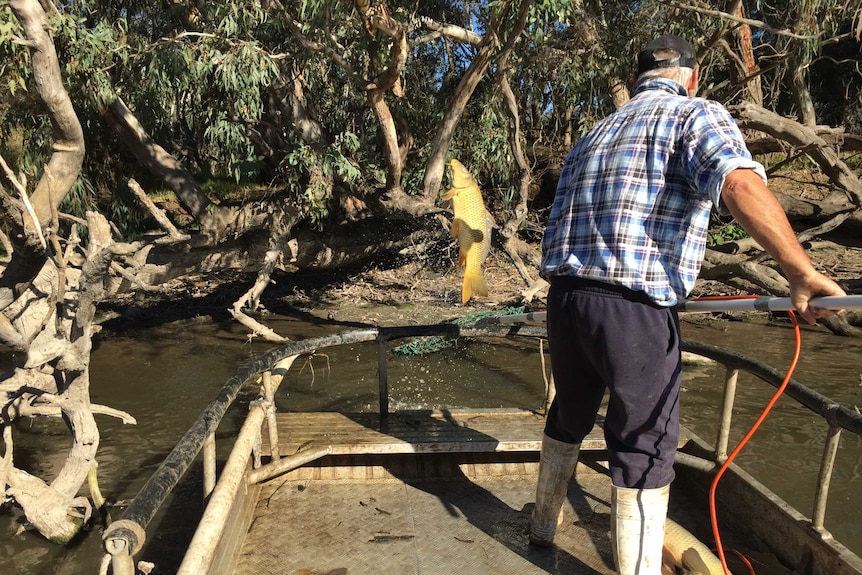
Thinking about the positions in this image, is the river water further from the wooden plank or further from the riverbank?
the wooden plank

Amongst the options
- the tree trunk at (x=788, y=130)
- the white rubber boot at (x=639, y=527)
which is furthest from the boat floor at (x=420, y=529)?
the tree trunk at (x=788, y=130)

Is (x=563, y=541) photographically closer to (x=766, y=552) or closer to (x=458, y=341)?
(x=766, y=552)

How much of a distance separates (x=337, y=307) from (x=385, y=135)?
4.60 meters

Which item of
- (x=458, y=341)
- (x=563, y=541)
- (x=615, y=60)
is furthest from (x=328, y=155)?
(x=563, y=541)

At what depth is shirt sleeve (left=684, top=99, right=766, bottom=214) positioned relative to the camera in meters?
1.85

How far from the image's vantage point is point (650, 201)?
6.86 feet

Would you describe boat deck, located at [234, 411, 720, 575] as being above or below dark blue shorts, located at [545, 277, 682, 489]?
below

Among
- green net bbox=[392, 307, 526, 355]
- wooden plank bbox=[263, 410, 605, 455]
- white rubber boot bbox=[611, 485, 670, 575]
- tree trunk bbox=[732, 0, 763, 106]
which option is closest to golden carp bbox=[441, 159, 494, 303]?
wooden plank bbox=[263, 410, 605, 455]

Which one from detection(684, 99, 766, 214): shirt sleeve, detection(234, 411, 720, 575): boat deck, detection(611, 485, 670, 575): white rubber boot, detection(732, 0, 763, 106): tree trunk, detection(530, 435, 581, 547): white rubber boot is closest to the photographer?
detection(684, 99, 766, 214): shirt sleeve

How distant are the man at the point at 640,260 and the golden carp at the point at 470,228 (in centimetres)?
177

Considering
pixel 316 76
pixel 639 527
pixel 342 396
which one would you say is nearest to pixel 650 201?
pixel 639 527

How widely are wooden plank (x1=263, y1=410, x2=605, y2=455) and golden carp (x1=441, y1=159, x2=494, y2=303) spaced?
0.76 m

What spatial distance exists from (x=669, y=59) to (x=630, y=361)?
3.36 ft

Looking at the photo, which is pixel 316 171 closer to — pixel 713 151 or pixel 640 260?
pixel 640 260
